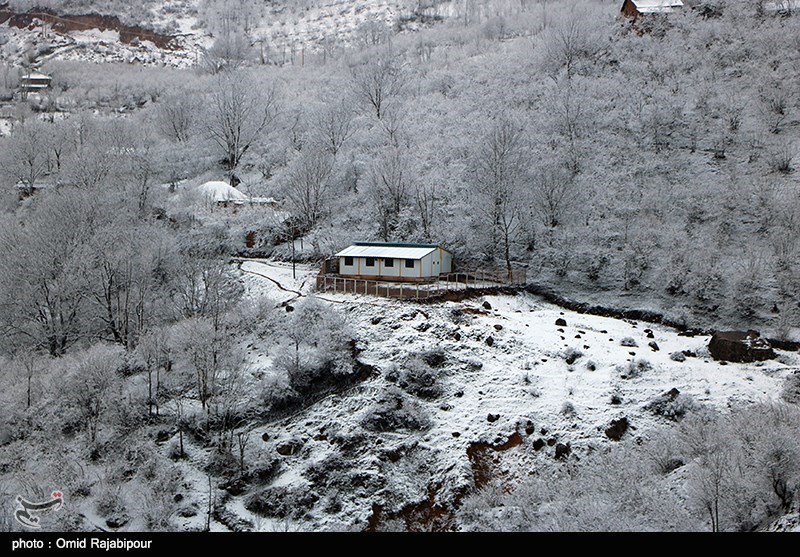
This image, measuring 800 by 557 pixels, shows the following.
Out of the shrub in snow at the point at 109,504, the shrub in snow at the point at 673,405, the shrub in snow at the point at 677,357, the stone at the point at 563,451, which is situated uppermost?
the shrub in snow at the point at 677,357

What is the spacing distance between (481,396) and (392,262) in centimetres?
1345

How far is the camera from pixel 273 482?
79.1 feet

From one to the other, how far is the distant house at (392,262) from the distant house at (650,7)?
5444 cm

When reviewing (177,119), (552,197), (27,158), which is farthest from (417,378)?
(177,119)

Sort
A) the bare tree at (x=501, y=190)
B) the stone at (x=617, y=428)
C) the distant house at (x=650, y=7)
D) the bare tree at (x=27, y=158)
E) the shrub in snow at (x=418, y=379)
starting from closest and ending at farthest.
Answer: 1. the stone at (x=617, y=428)
2. the shrub in snow at (x=418, y=379)
3. the bare tree at (x=501, y=190)
4. the bare tree at (x=27, y=158)
5. the distant house at (x=650, y=7)

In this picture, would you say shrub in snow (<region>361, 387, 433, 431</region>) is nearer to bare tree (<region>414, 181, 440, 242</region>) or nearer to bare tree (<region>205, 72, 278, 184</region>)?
bare tree (<region>414, 181, 440, 242</region>)

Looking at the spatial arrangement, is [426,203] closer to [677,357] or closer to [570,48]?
[677,357]

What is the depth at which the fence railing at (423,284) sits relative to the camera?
115 ft

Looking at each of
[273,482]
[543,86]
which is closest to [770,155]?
[543,86]

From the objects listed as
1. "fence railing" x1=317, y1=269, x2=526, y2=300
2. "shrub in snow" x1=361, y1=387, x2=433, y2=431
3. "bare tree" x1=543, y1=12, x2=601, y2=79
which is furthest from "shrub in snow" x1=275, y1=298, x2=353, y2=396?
"bare tree" x1=543, y1=12, x2=601, y2=79

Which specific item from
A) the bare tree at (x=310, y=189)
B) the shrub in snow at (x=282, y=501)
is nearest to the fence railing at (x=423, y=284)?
the bare tree at (x=310, y=189)

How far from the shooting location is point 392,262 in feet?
124

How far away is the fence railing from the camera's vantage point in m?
34.9

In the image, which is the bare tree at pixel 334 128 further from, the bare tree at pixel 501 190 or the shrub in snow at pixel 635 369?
the shrub in snow at pixel 635 369
